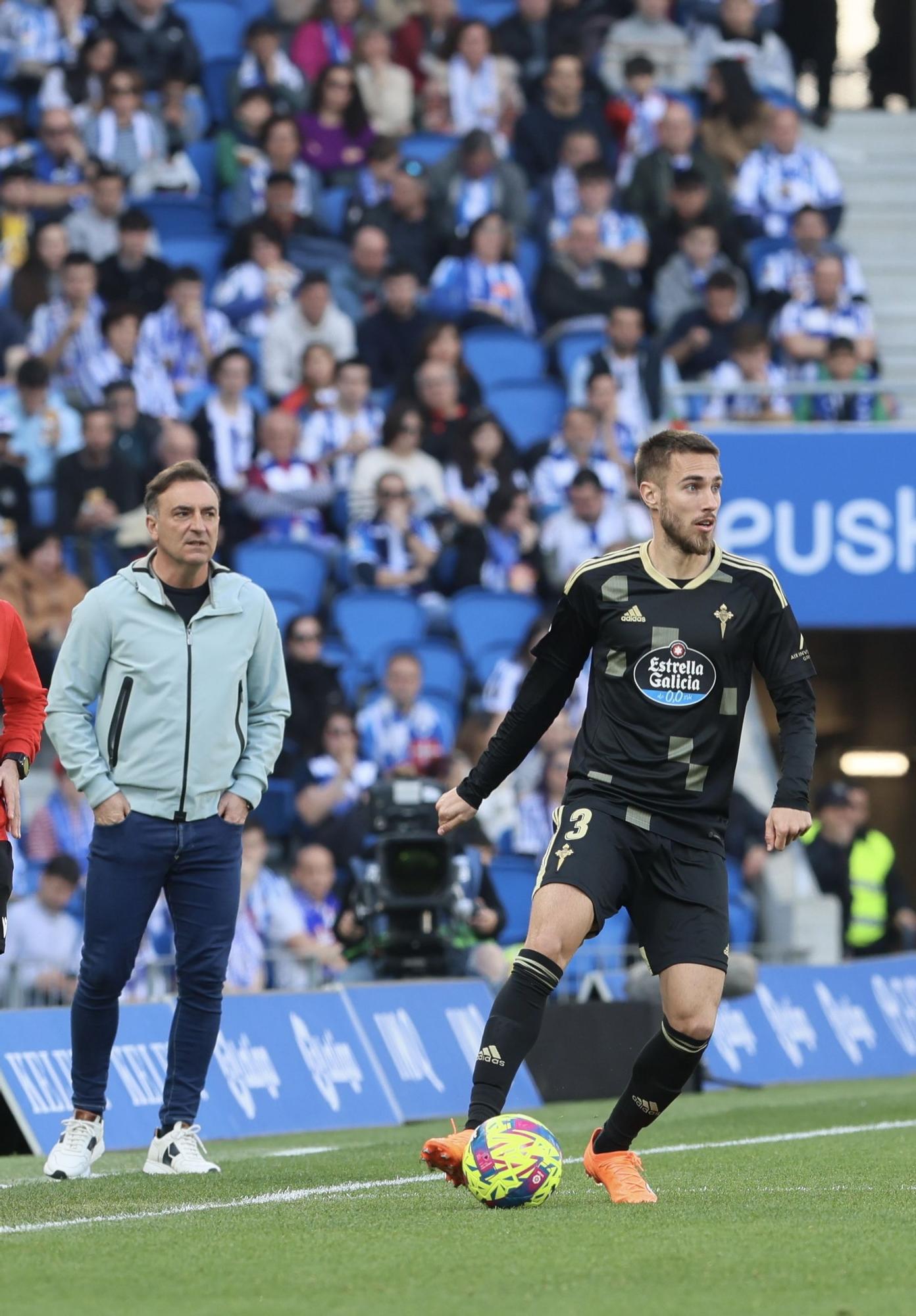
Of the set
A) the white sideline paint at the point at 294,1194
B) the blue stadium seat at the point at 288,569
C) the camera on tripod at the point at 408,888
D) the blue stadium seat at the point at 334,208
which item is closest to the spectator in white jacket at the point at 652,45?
the blue stadium seat at the point at 334,208

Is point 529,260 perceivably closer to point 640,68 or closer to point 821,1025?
point 640,68

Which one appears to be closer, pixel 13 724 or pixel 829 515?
pixel 13 724

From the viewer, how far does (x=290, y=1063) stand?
1039cm

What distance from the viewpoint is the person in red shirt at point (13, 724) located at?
7.29 m

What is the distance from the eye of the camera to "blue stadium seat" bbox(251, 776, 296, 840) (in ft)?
47.5

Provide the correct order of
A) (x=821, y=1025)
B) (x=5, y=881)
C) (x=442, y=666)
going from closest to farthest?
(x=5, y=881), (x=821, y=1025), (x=442, y=666)

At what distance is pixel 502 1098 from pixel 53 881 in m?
6.39

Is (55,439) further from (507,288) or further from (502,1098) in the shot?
(502,1098)

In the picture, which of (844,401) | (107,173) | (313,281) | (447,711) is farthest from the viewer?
(844,401)

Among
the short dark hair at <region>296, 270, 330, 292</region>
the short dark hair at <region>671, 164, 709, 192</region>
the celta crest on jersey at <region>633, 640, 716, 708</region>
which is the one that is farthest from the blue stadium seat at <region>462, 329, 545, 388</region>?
the celta crest on jersey at <region>633, 640, 716, 708</region>

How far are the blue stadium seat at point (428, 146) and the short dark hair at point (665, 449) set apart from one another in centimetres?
1310

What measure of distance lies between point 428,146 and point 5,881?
13.3 m

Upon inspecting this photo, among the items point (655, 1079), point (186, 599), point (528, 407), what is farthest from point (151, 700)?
point (528, 407)

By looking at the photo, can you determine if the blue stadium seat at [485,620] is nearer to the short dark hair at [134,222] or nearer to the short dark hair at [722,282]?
the short dark hair at [134,222]
